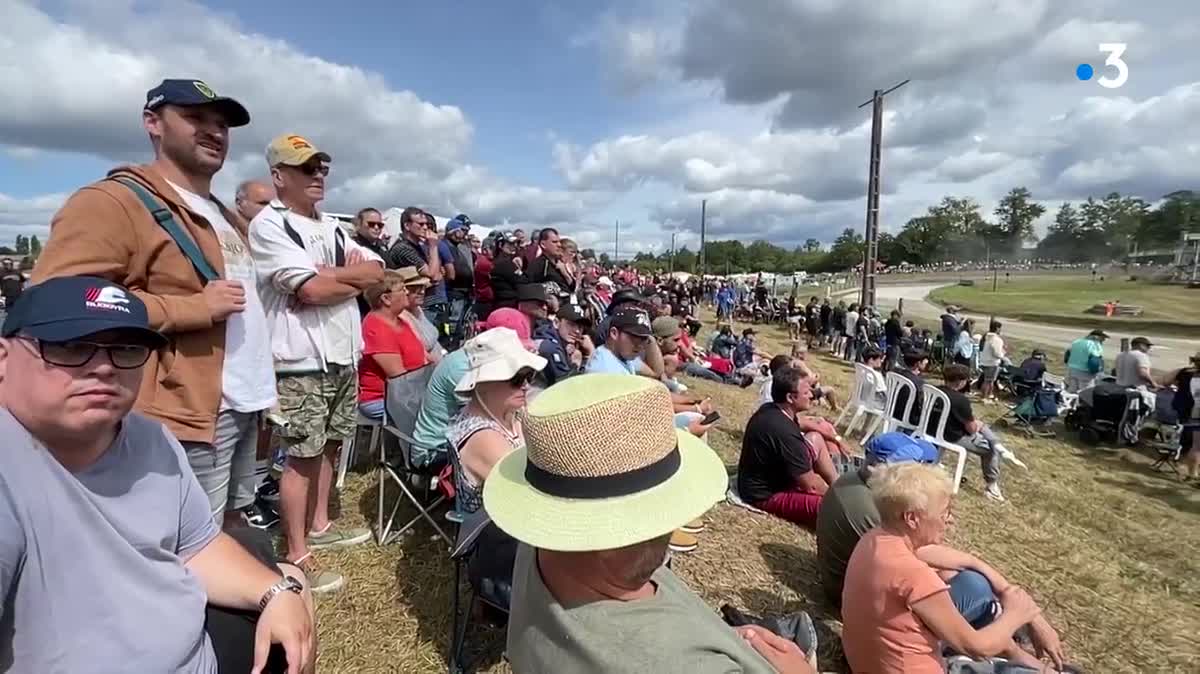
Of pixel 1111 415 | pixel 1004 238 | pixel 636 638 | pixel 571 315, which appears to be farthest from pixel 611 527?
pixel 1004 238

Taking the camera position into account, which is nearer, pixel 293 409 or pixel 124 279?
pixel 124 279

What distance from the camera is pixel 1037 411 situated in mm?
10812

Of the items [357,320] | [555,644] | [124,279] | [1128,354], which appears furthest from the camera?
[1128,354]

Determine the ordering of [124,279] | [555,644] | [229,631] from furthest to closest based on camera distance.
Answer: [124,279] → [229,631] → [555,644]

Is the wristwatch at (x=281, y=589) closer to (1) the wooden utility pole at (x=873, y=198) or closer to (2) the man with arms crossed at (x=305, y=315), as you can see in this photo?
(2) the man with arms crossed at (x=305, y=315)

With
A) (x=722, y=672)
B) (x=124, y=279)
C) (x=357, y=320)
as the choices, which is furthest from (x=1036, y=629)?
(x=124, y=279)

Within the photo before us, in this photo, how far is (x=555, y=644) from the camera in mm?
1256

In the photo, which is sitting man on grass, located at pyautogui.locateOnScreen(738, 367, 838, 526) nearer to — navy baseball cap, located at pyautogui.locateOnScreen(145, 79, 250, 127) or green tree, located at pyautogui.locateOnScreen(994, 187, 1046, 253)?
navy baseball cap, located at pyautogui.locateOnScreen(145, 79, 250, 127)

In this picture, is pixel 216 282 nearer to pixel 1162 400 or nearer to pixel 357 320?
pixel 357 320

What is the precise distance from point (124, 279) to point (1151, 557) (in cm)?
769

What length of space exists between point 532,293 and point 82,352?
15.6 ft

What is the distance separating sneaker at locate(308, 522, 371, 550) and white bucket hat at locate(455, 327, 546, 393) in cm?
124

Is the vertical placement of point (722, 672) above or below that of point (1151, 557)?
above

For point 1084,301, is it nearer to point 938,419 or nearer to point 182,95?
point 938,419
